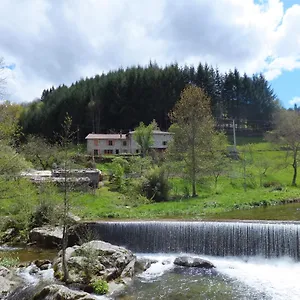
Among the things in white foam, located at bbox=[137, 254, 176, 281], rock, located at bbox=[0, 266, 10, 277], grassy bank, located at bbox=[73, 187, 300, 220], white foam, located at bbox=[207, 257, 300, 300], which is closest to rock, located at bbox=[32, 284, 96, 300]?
rock, located at bbox=[0, 266, 10, 277]

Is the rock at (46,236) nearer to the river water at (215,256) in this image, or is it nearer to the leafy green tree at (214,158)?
the river water at (215,256)

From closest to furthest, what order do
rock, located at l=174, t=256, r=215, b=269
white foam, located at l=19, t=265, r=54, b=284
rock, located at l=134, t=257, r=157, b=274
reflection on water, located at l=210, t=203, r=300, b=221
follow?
white foam, located at l=19, t=265, r=54, b=284 < rock, located at l=134, t=257, r=157, b=274 < rock, located at l=174, t=256, r=215, b=269 < reflection on water, located at l=210, t=203, r=300, b=221

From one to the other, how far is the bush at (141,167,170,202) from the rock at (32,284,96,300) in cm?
1851

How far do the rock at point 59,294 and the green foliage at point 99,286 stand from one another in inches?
46.6

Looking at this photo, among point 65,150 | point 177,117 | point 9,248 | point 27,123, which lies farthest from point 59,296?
point 27,123

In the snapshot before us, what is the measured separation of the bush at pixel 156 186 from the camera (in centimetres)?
3147

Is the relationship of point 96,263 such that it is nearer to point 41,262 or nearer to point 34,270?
point 34,270

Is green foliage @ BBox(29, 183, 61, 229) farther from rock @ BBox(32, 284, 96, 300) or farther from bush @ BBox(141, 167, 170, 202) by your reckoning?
rock @ BBox(32, 284, 96, 300)

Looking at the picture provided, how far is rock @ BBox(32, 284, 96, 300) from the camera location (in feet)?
41.6

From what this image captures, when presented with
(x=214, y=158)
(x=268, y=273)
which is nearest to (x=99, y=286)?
(x=268, y=273)

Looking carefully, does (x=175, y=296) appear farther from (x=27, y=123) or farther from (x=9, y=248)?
(x=27, y=123)

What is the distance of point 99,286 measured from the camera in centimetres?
1445

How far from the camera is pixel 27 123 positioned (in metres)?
81.9

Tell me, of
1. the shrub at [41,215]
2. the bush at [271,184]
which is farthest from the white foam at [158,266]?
the bush at [271,184]
